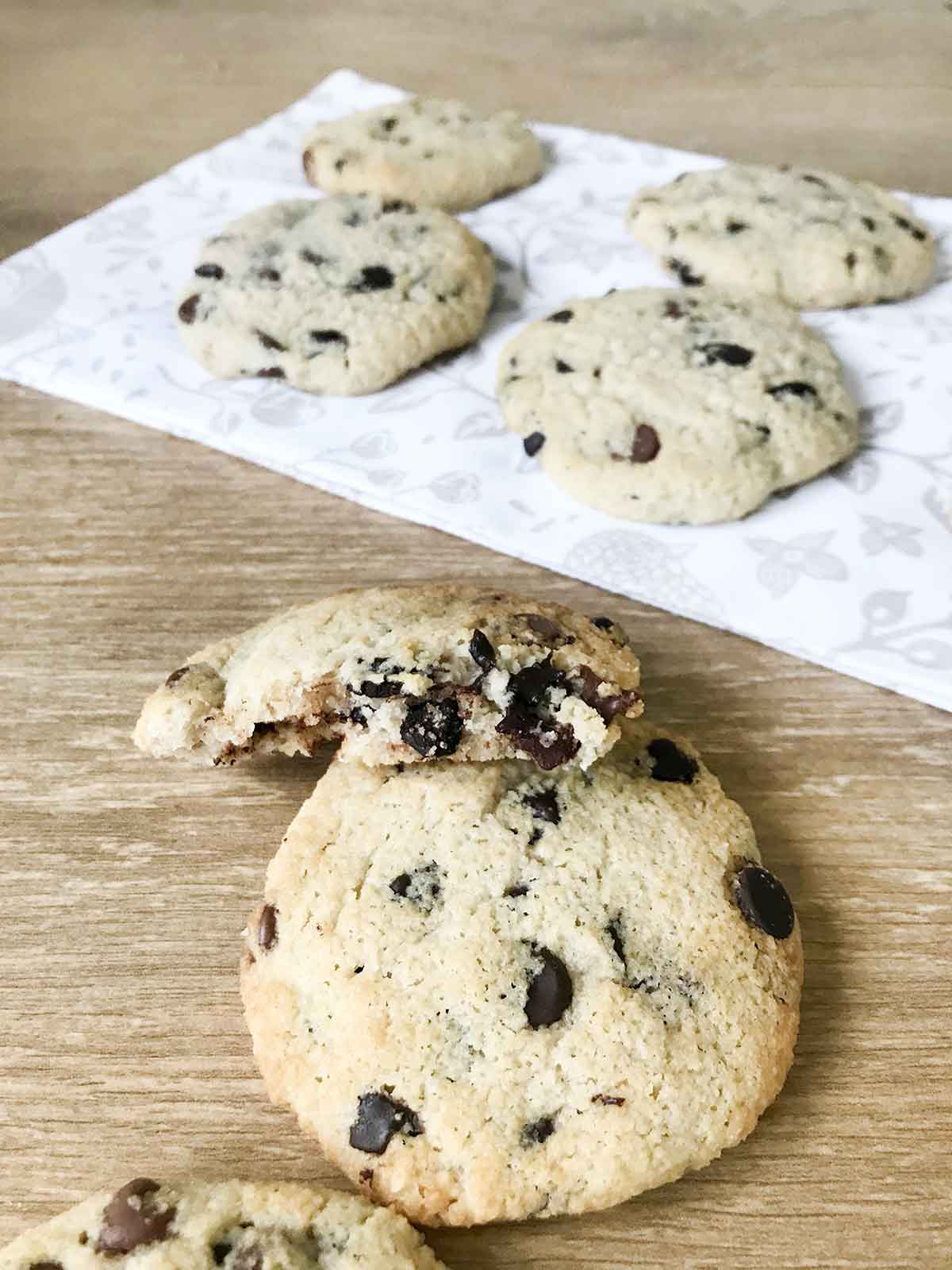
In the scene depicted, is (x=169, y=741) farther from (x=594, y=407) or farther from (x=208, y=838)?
(x=594, y=407)

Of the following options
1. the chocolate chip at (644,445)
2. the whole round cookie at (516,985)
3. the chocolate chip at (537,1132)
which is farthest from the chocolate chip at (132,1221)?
the chocolate chip at (644,445)

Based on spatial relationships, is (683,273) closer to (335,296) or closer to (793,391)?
(793,391)

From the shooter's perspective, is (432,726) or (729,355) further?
(729,355)

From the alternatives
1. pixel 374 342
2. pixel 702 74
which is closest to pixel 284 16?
pixel 702 74

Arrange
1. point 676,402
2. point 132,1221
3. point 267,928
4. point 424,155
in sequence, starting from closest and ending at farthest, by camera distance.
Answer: point 132,1221 < point 267,928 < point 676,402 < point 424,155

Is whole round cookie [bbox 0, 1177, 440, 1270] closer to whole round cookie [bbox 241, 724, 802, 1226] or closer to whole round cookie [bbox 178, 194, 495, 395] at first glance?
whole round cookie [bbox 241, 724, 802, 1226]

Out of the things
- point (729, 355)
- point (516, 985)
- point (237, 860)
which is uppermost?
point (729, 355)

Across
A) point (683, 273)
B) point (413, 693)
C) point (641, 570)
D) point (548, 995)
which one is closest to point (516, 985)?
point (548, 995)

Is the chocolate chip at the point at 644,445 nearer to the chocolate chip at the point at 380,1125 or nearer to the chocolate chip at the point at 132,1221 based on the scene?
the chocolate chip at the point at 380,1125
